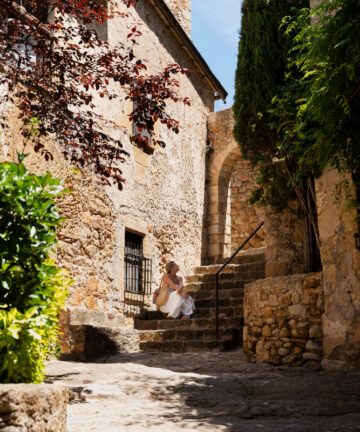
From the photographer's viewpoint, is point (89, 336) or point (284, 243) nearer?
point (89, 336)

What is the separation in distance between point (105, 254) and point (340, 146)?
5512mm

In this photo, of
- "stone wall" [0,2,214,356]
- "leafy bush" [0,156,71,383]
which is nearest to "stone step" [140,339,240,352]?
"stone wall" [0,2,214,356]

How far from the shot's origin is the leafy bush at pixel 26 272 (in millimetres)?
2965

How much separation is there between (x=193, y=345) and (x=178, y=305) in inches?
52.1

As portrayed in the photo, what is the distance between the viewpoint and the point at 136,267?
10570 mm

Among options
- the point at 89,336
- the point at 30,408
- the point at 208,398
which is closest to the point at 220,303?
the point at 89,336

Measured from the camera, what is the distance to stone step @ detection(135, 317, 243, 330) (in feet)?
28.7

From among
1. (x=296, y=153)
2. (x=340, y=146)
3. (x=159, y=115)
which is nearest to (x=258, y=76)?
(x=296, y=153)

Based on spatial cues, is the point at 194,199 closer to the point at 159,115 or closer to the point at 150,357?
the point at 150,357

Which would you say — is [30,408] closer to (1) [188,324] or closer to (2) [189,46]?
(1) [188,324]

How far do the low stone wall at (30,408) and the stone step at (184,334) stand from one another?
564 cm

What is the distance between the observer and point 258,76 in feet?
25.4

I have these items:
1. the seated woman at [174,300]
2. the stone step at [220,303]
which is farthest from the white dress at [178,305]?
the stone step at [220,303]

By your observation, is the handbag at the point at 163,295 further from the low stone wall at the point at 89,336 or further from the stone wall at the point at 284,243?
the stone wall at the point at 284,243
